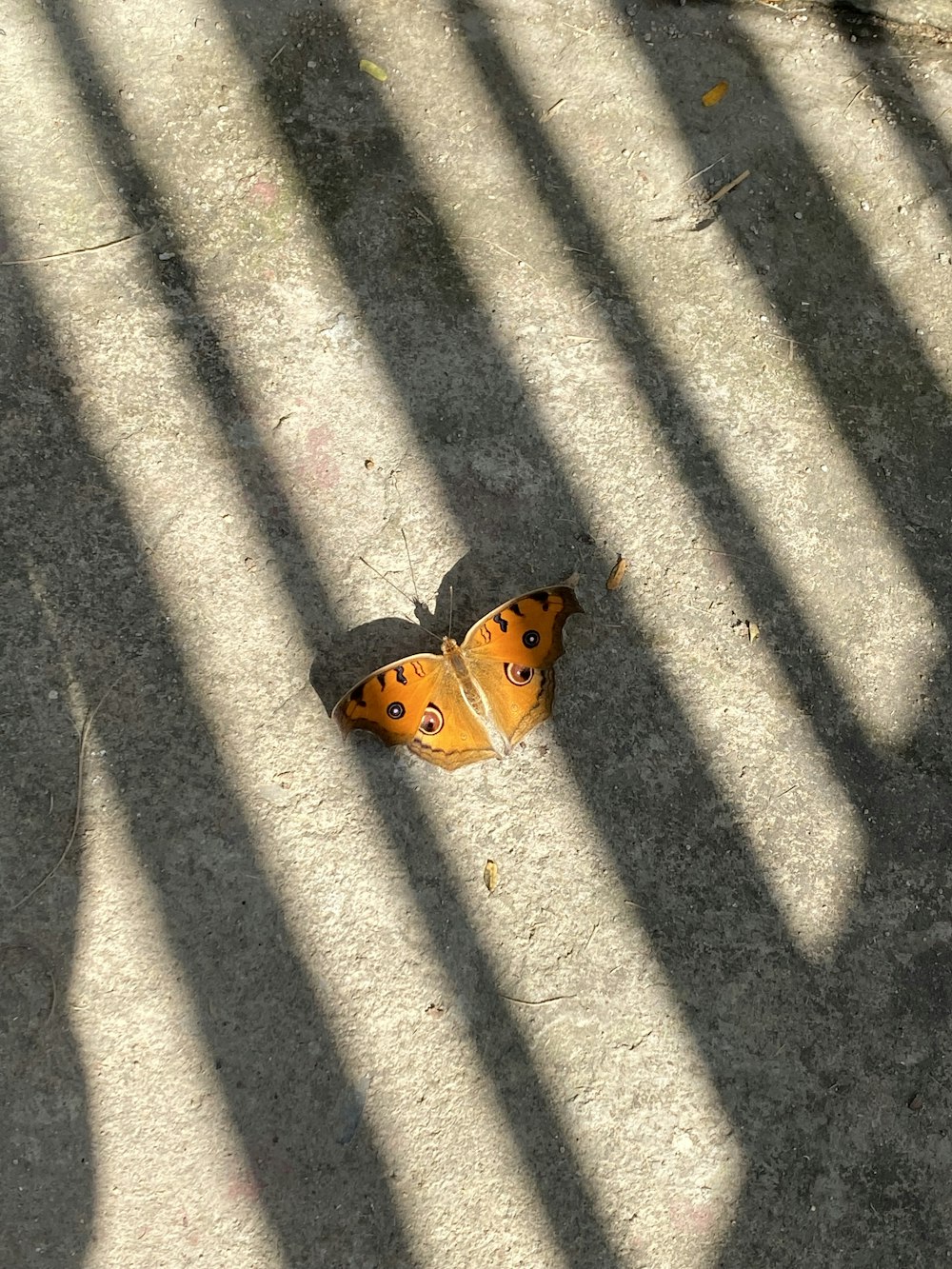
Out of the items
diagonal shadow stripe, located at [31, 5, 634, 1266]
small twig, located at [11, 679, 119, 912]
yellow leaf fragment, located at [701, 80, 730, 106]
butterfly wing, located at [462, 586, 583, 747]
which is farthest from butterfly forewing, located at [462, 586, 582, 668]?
yellow leaf fragment, located at [701, 80, 730, 106]

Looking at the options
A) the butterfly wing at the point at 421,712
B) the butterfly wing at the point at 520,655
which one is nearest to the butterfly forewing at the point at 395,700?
the butterfly wing at the point at 421,712

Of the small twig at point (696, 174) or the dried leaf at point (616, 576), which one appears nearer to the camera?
the dried leaf at point (616, 576)

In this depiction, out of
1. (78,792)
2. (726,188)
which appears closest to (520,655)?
(78,792)

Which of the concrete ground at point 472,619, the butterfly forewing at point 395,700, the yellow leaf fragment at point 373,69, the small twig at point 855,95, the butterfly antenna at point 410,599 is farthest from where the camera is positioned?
the small twig at point 855,95

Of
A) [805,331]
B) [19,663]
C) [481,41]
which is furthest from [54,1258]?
[481,41]

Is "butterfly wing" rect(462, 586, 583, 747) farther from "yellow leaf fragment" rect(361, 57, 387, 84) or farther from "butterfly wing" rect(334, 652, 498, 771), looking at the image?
"yellow leaf fragment" rect(361, 57, 387, 84)

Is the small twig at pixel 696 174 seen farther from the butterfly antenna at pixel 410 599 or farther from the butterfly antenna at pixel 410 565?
the butterfly antenna at pixel 410 599

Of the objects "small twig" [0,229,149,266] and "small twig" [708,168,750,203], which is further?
"small twig" [708,168,750,203]
